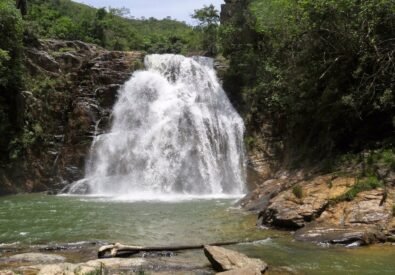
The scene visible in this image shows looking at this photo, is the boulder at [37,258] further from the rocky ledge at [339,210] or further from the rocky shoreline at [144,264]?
the rocky ledge at [339,210]

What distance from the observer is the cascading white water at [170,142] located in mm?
25469

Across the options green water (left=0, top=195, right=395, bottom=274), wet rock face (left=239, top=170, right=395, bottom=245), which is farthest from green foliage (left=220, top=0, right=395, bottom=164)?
green water (left=0, top=195, right=395, bottom=274)

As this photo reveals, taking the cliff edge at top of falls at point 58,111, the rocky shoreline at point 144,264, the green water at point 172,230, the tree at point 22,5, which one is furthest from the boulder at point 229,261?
the tree at point 22,5

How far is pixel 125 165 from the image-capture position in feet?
88.7

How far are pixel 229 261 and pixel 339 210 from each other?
530 cm

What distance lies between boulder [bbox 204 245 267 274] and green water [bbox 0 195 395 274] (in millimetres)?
750

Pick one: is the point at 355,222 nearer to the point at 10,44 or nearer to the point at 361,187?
the point at 361,187

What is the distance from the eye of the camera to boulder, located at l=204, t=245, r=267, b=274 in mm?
8845

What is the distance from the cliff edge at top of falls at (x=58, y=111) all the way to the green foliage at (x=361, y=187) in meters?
17.6

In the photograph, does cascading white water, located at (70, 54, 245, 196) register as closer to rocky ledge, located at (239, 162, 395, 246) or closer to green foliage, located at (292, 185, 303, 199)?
rocky ledge, located at (239, 162, 395, 246)

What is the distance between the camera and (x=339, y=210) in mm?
13148

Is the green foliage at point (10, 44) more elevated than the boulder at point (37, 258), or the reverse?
the green foliage at point (10, 44)

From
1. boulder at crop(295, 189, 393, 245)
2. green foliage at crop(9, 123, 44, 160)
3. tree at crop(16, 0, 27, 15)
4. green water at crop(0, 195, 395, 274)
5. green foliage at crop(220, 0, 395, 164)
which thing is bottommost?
green water at crop(0, 195, 395, 274)

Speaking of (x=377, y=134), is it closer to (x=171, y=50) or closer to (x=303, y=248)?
(x=303, y=248)
